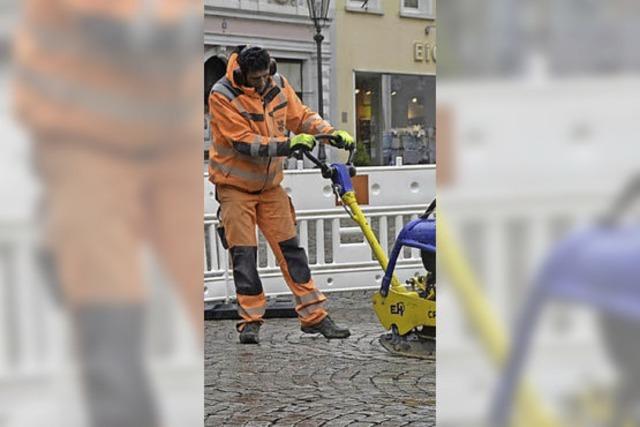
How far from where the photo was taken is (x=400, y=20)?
15.9 meters

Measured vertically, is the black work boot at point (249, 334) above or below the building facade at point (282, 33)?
below

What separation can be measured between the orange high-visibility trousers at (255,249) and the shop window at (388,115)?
11.5 meters

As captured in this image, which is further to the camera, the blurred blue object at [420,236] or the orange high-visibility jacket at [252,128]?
the orange high-visibility jacket at [252,128]

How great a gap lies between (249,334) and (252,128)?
3.19 ft

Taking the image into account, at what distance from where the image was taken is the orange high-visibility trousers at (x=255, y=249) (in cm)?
422

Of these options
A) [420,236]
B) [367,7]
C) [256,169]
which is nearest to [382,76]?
[367,7]
